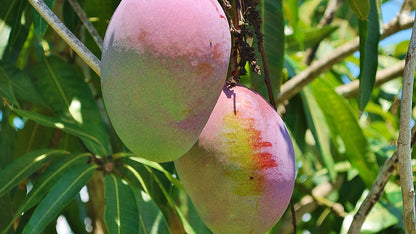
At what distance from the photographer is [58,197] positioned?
2.91ft

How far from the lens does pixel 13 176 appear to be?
0.95m

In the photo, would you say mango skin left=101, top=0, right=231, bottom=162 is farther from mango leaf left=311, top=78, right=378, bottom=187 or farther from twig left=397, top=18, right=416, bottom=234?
mango leaf left=311, top=78, right=378, bottom=187

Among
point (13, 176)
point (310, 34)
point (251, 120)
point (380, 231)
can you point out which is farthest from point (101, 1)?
point (380, 231)

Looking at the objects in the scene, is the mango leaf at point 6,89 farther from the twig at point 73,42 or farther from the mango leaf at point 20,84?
the twig at point 73,42

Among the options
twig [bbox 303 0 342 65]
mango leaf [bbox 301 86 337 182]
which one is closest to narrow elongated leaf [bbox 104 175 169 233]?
mango leaf [bbox 301 86 337 182]

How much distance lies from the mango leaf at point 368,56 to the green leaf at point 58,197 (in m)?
0.44

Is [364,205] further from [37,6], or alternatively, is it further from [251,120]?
[37,6]

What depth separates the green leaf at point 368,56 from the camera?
38.7 inches

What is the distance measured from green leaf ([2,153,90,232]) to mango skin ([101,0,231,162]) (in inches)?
17.4

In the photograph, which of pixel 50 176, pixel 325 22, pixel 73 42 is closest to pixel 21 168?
pixel 50 176

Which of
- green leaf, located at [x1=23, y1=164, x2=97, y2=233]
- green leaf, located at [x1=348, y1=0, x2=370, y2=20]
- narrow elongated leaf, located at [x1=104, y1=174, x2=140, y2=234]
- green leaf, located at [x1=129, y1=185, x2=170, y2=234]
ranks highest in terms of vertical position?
green leaf, located at [x1=348, y1=0, x2=370, y2=20]

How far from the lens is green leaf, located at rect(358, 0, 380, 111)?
0.98 metres

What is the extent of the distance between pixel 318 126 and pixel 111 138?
431 mm

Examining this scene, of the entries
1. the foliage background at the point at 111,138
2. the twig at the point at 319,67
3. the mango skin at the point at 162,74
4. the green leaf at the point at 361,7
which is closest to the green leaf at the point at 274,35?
the foliage background at the point at 111,138
